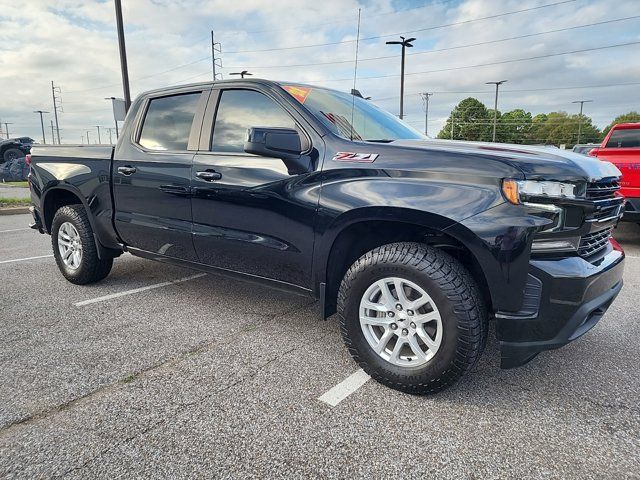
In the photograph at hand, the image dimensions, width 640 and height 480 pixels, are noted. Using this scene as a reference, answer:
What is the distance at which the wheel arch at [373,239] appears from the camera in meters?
2.40

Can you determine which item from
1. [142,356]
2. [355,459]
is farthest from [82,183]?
[355,459]

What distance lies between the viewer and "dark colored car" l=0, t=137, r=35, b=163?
742 inches

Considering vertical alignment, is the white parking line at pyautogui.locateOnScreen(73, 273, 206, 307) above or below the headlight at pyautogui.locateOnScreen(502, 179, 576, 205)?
below

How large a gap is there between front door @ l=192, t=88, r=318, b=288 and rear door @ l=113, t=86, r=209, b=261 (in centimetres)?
15

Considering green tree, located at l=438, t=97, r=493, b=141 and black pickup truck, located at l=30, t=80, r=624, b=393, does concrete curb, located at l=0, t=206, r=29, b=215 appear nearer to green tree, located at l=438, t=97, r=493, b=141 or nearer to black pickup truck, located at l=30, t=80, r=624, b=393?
black pickup truck, located at l=30, t=80, r=624, b=393

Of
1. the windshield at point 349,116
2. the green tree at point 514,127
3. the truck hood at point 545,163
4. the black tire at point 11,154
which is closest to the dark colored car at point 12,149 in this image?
the black tire at point 11,154

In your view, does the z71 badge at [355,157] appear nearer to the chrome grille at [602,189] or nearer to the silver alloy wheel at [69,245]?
the chrome grille at [602,189]

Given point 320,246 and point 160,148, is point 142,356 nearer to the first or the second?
point 320,246

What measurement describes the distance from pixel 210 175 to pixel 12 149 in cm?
2030

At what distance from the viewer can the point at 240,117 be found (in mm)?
3246

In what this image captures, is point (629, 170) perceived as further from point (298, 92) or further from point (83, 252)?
point (83, 252)

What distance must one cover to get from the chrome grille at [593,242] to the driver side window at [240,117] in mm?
1868

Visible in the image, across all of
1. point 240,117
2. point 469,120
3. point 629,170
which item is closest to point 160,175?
point 240,117

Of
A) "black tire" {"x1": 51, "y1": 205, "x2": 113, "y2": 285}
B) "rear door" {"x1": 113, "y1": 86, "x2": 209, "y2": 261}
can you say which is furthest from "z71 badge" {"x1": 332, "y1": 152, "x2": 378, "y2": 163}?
"black tire" {"x1": 51, "y1": 205, "x2": 113, "y2": 285}
